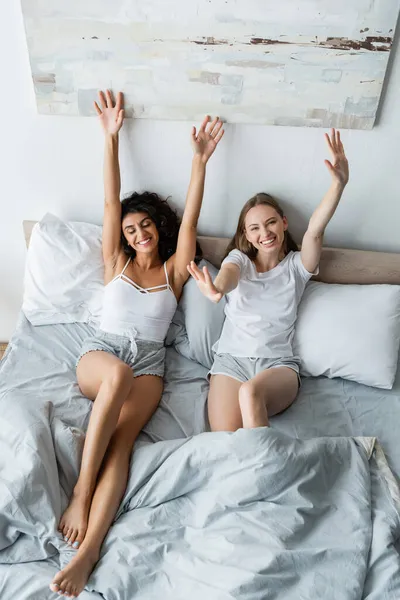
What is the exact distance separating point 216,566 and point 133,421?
493mm

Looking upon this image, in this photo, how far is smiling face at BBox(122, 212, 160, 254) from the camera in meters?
1.73

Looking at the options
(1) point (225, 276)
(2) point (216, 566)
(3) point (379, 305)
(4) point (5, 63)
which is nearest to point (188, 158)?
(1) point (225, 276)

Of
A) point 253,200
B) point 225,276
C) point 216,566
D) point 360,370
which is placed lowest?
point 216,566

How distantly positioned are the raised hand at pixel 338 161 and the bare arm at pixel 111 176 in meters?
0.64

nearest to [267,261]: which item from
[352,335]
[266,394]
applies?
[352,335]

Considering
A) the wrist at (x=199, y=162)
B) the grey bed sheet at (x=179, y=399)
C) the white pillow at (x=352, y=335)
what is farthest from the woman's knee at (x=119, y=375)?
the wrist at (x=199, y=162)

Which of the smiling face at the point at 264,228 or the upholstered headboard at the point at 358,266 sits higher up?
the smiling face at the point at 264,228

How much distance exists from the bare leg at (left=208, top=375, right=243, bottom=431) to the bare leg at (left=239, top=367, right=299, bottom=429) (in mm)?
63

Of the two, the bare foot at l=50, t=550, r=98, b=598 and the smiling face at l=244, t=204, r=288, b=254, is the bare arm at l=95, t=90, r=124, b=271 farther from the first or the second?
the bare foot at l=50, t=550, r=98, b=598

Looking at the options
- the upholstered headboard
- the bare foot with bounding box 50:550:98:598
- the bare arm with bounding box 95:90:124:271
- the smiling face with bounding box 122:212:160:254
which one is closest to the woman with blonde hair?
the upholstered headboard

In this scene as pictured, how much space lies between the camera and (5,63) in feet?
5.46

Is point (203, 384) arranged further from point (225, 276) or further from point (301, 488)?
point (301, 488)

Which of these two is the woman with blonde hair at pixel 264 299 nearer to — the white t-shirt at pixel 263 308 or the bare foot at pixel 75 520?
→ the white t-shirt at pixel 263 308

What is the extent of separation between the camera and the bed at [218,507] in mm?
1144
